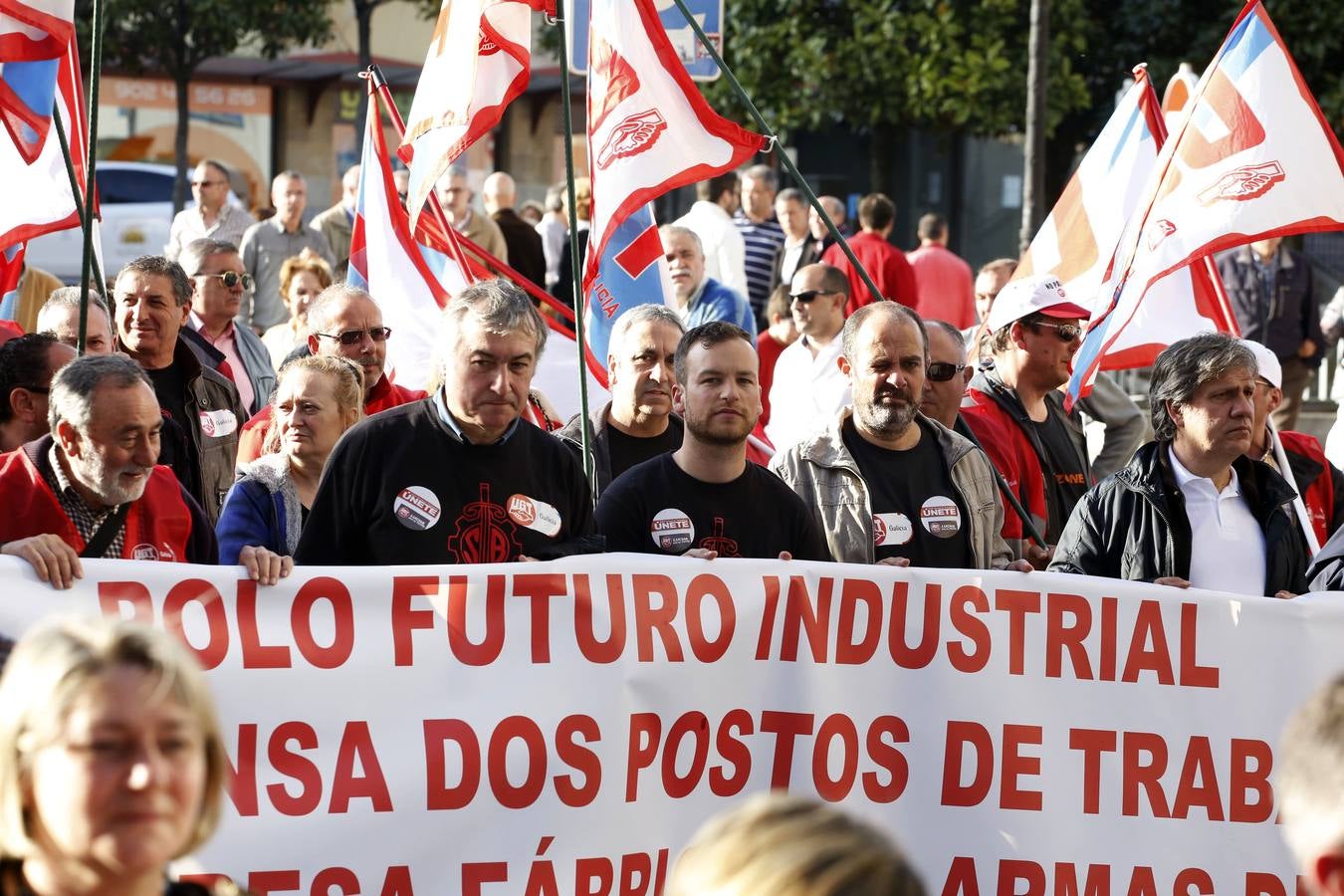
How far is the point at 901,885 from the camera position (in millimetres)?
2098

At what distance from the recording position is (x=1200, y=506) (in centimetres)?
554

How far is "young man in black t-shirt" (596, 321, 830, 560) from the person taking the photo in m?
5.25

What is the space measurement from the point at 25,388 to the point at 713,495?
1.89 metres

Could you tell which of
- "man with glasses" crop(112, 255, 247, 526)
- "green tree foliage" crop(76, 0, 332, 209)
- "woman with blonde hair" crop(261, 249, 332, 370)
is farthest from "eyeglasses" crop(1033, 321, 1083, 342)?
"green tree foliage" crop(76, 0, 332, 209)

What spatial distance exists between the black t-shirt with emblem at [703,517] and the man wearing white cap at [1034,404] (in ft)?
4.86

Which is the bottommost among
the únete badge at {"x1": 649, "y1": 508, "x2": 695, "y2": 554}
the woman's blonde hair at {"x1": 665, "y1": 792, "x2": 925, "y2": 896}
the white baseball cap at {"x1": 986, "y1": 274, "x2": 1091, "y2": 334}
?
the woman's blonde hair at {"x1": 665, "y1": 792, "x2": 925, "y2": 896}

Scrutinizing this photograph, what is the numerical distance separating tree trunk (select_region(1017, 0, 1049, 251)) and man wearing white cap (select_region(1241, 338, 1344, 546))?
8067mm

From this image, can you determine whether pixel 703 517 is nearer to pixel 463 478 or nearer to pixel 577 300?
pixel 463 478

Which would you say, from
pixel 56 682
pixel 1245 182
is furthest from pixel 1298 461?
pixel 56 682

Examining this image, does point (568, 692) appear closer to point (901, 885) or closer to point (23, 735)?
point (23, 735)

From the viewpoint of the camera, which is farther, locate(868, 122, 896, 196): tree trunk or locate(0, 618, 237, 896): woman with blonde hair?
locate(868, 122, 896, 196): tree trunk

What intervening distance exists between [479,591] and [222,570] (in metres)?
0.60

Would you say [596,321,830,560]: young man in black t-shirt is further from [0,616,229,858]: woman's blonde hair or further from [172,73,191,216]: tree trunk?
[172,73,191,216]: tree trunk

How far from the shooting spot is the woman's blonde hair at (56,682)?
7.93ft
